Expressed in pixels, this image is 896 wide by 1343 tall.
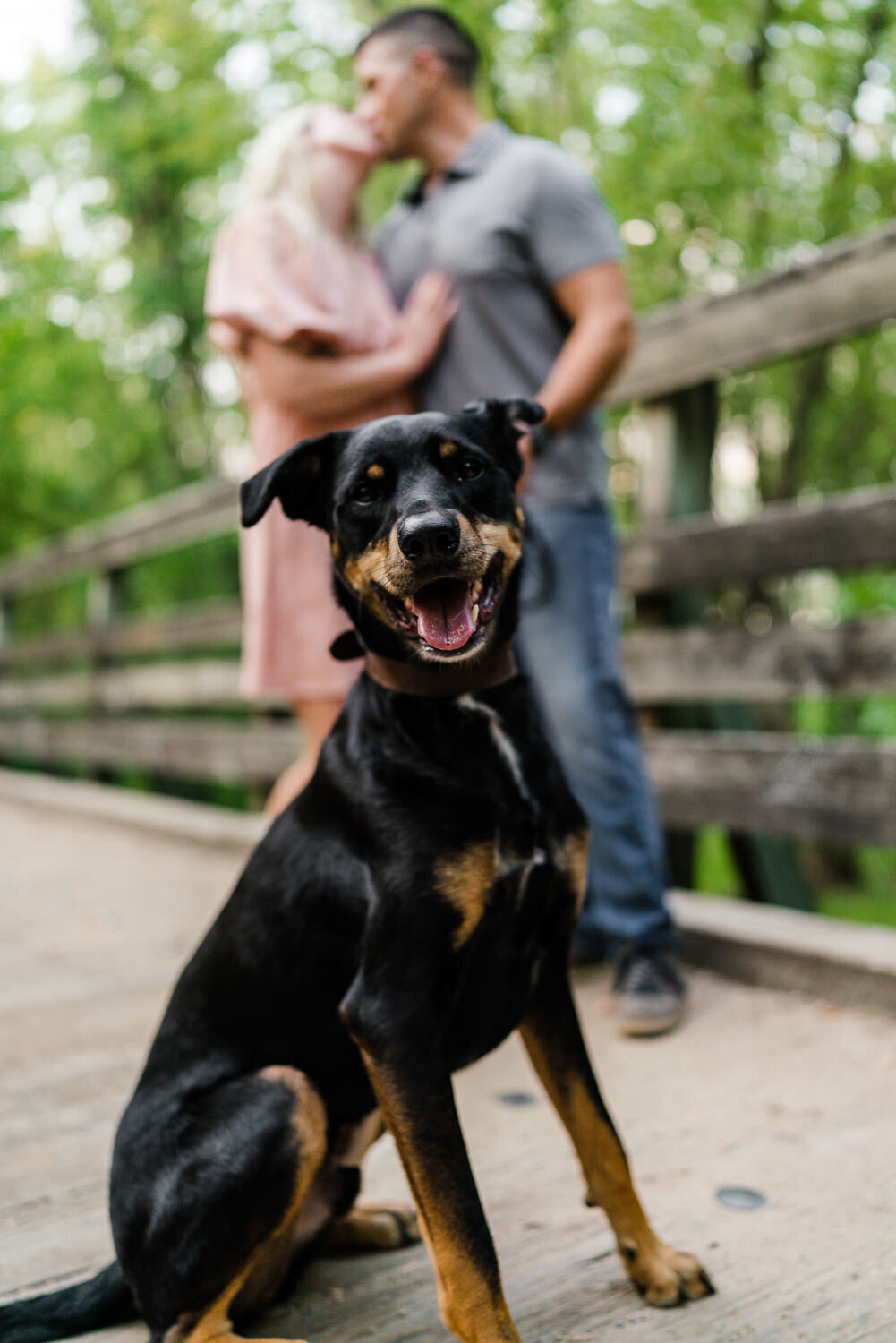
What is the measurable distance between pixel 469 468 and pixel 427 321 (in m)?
1.13

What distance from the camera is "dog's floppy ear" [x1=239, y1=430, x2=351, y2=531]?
168 cm

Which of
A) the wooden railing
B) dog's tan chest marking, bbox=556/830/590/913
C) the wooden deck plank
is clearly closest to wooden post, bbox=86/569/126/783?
the wooden deck plank

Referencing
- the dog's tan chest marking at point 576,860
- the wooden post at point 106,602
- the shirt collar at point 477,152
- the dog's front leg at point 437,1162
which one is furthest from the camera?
the wooden post at point 106,602

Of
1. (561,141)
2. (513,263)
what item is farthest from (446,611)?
(561,141)

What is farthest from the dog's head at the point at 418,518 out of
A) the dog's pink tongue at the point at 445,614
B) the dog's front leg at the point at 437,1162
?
the dog's front leg at the point at 437,1162

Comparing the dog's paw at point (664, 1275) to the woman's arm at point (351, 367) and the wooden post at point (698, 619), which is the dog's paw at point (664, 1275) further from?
the woman's arm at point (351, 367)

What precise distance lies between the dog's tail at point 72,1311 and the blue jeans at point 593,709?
59.0 inches

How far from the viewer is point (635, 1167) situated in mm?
1994

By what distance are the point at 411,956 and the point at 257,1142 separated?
308 millimetres

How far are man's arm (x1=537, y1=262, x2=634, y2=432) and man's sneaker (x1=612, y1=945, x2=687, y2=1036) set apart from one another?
1269 mm

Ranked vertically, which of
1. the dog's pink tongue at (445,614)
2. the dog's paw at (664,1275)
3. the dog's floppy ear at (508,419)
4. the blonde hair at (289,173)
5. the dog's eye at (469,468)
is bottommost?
the dog's paw at (664,1275)

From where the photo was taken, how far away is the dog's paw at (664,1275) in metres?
1.58

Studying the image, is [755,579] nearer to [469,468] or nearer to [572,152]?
[469,468]

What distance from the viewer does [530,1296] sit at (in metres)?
1.62
